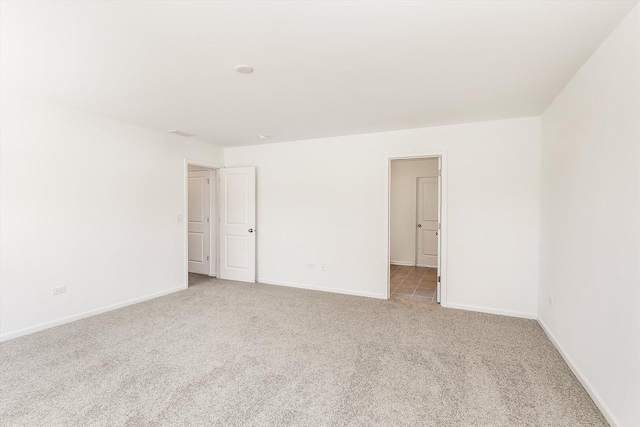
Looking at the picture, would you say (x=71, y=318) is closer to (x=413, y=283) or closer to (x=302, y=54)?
(x=302, y=54)

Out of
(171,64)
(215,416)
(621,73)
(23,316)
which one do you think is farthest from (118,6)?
(23,316)

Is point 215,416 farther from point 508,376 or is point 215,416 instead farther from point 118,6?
point 118,6

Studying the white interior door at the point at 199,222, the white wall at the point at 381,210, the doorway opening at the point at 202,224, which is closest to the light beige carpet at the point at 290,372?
the white wall at the point at 381,210

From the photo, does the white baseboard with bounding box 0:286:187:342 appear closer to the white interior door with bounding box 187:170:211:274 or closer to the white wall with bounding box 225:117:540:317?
the white interior door with bounding box 187:170:211:274

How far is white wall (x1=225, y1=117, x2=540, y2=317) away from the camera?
3.75 meters

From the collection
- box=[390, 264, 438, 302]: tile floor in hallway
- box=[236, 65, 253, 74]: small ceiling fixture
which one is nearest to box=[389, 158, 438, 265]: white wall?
box=[390, 264, 438, 302]: tile floor in hallway

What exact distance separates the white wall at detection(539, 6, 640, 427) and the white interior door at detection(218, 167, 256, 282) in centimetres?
429

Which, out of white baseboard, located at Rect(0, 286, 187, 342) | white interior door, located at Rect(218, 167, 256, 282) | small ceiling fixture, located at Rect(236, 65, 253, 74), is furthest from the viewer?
white interior door, located at Rect(218, 167, 256, 282)

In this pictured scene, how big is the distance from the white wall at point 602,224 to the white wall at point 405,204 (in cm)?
390

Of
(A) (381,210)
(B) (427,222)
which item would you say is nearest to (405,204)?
(B) (427,222)

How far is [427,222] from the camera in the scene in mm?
6941

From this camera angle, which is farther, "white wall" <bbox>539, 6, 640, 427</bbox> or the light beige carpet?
the light beige carpet

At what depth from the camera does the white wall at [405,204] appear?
22.7 ft

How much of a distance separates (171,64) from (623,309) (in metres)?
3.48
